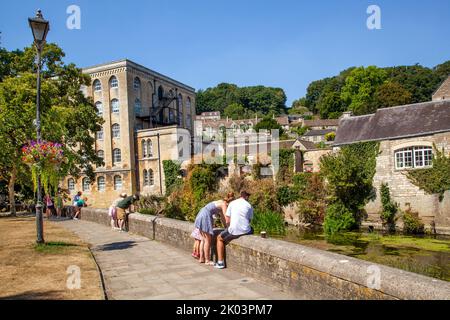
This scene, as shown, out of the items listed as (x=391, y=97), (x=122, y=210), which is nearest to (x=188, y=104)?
(x=391, y=97)

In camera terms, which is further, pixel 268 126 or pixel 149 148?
pixel 268 126

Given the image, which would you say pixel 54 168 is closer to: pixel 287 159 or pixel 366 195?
pixel 366 195

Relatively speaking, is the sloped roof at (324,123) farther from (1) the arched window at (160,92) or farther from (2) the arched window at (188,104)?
(1) the arched window at (160,92)

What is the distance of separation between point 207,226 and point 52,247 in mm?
4526

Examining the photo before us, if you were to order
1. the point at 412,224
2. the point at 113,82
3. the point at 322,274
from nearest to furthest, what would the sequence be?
the point at 322,274 → the point at 412,224 → the point at 113,82

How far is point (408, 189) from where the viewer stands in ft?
72.7

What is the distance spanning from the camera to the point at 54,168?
31.5 feet

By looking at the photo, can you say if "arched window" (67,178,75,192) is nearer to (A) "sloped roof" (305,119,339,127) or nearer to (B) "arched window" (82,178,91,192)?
(B) "arched window" (82,178,91,192)

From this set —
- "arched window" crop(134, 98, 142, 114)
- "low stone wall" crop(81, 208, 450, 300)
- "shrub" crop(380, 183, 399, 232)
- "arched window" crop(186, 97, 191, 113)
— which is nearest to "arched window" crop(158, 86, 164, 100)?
"arched window" crop(134, 98, 142, 114)

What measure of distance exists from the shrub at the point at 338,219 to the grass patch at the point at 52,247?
599 inches

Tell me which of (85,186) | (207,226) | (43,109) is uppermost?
(43,109)

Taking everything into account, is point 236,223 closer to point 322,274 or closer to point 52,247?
point 322,274

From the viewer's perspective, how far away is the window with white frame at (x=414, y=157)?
71.8 ft
